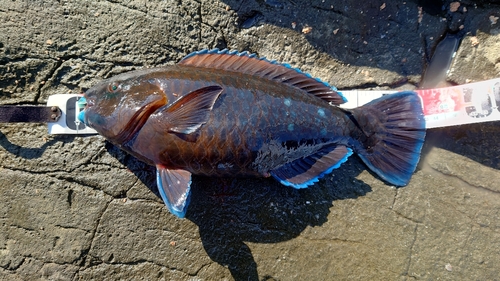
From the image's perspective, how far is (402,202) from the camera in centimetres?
347

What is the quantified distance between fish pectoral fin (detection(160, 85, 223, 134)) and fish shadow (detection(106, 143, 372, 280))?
0.81 meters

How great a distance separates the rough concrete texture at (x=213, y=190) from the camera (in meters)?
3.44

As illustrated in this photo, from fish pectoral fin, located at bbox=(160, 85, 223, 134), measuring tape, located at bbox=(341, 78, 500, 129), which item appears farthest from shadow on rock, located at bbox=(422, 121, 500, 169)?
fish pectoral fin, located at bbox=(160, 85, 223, 134)

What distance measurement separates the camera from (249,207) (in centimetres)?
350

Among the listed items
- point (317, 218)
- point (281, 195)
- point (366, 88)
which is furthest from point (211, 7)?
point (317, 218)

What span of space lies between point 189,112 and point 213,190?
3.25 ft

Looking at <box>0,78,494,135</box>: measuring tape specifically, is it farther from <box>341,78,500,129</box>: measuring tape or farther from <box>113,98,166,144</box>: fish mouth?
<box>113,98,166,144</box>: fish mouth

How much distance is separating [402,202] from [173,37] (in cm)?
279

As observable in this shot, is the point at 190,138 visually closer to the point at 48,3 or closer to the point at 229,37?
the point at 229,37

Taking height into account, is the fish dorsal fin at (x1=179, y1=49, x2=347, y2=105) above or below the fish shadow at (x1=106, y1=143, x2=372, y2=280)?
above

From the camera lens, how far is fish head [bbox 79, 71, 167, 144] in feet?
9.48

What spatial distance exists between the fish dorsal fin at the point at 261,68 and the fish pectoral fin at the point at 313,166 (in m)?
0.47

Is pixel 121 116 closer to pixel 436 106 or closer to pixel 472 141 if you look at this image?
pixel 436 106

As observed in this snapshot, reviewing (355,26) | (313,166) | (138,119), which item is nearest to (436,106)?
(355,26)
